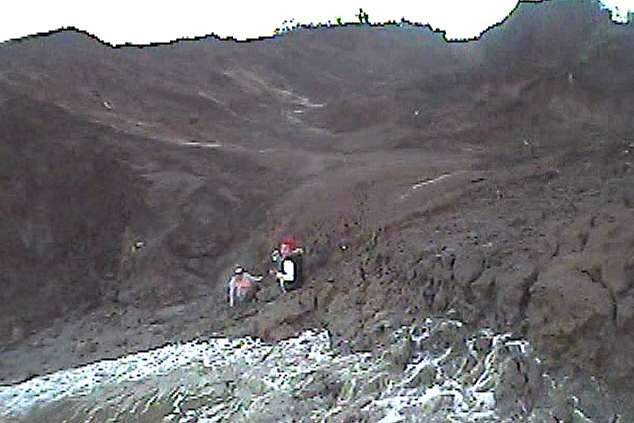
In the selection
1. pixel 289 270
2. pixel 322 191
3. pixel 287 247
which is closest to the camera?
pixel 289 270

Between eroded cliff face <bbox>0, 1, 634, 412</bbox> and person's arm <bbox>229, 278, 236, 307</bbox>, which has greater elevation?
eroded cliff face <bbox>0, 1, 634, 412</bbox>

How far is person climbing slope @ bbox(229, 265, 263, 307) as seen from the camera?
31.9 ft

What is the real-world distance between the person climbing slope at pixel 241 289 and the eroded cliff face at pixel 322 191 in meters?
0.19

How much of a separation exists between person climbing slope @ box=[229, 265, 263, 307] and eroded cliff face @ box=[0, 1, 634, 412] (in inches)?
7.6

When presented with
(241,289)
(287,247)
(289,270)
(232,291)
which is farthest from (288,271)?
(232,291)

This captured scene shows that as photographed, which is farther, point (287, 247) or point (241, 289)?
point (287, 247)

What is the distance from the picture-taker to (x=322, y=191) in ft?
41.3

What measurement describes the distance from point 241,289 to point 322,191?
3.26 metres

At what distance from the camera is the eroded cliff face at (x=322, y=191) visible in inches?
251

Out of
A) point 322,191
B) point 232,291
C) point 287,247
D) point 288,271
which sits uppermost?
point 322,191

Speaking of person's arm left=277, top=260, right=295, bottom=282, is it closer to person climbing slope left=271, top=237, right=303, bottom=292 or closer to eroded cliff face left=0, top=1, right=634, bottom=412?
person climbing slope left=271, top=237, right=303, bottom=292

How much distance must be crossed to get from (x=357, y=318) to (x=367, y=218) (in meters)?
3.32

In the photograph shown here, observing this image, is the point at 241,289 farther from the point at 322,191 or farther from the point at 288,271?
the point at 322,191

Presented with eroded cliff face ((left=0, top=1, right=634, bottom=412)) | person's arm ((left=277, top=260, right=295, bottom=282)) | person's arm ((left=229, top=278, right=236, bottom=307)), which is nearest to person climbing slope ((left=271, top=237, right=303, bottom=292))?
person's arm ((left=277, top=260, right=295, bottom=282))
